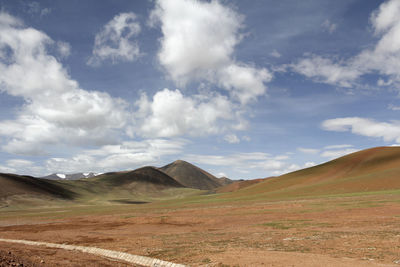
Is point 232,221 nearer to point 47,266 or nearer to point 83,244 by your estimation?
point 83,244

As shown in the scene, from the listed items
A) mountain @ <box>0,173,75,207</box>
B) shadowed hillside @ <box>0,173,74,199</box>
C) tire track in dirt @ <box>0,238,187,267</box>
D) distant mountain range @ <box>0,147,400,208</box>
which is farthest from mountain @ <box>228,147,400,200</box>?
shadowed hillside @ <box>0,173,74,199</box>

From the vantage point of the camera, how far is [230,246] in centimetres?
2128

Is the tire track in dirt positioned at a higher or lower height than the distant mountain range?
lower

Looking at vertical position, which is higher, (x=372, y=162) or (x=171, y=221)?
(x=372, y=162)

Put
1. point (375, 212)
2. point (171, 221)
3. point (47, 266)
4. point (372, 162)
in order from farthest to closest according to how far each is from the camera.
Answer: point (372, 162), point (171, 221), point (375, 212), point (47, 266)

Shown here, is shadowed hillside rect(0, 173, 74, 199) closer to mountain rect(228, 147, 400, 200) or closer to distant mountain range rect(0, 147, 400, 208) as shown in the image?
distant mountain range rect(0, 147, 400, 208)

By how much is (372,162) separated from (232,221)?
95.0 m

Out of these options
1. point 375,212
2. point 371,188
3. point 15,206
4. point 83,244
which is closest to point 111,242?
point 83,244

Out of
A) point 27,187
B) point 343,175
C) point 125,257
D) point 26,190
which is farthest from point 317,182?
point 27,187

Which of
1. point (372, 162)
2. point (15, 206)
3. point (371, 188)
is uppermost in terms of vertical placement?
point (372, 162)

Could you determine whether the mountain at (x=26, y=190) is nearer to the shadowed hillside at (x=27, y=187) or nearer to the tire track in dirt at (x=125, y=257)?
the shadowed hillside at (x=27, y=187)

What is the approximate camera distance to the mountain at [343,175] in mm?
84562

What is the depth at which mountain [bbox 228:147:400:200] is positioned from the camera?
84.6 meters

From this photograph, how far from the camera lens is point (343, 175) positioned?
4390 inches
